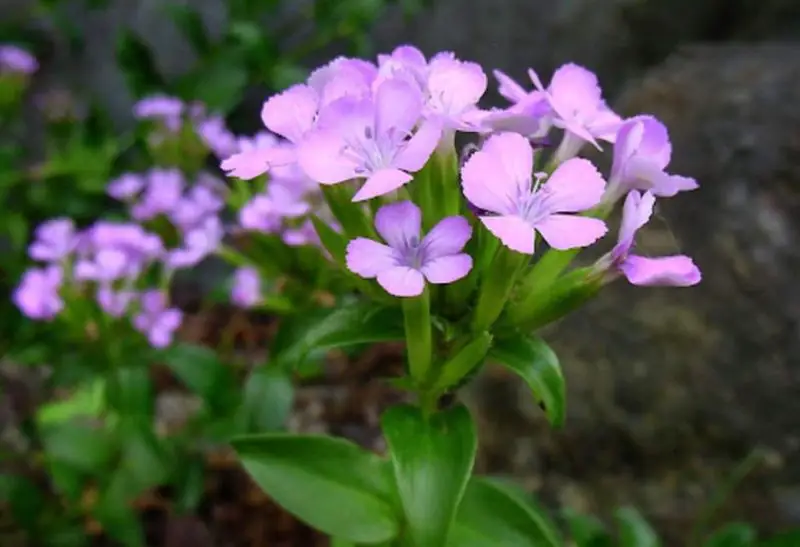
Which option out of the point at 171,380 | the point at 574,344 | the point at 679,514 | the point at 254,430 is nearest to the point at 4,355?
the point at 171,380

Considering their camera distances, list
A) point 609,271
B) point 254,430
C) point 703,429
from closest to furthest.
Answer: point 609,271, point 254,430, point 703,429

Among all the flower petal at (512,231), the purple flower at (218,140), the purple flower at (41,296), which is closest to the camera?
the flower petal at (512,231)

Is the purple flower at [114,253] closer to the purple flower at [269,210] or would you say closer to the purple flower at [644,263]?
the purple flower at [269,210]

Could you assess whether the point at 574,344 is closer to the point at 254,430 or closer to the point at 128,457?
the point at 254,430

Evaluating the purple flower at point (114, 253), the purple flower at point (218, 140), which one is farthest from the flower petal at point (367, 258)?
the purple flower at point (218, 140)

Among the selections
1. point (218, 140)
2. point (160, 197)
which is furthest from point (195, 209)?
point (218, 140)

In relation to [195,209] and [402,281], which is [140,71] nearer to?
[195,209]

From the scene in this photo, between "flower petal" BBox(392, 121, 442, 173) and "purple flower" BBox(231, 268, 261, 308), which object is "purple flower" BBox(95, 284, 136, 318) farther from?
"flower petal" BBox(392, 121, 442, 173)
